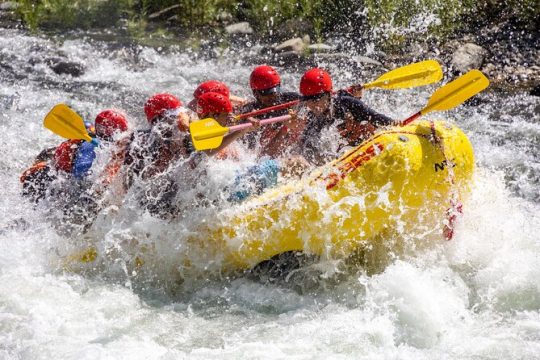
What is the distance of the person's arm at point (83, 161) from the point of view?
16.0 feet

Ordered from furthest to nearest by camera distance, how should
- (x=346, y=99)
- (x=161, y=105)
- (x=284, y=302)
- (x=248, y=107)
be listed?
(x=248, y=107) < (x=346, y=99) < (x=161, y=105) < (x=284, y=302)

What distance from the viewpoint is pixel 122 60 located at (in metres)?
9.20

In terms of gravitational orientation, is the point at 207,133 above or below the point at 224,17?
below

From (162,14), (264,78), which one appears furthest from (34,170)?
(162,14)

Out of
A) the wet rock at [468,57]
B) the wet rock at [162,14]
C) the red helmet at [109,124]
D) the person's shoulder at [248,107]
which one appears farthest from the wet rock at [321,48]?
the red helmet at [109,124]

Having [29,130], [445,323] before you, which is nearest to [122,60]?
[29,130]

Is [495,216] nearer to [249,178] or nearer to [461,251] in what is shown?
[461,251]

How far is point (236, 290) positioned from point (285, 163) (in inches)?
34.8

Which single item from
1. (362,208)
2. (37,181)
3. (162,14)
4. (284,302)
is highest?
(162,14)

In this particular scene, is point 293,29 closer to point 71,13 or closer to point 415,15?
point 415,15

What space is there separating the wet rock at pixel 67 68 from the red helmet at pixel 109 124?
→ 13.2 feet

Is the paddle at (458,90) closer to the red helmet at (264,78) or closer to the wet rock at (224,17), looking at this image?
the red helmet at (264,78)

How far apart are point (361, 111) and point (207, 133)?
1202 millimetres

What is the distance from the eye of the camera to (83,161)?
4895 mm
